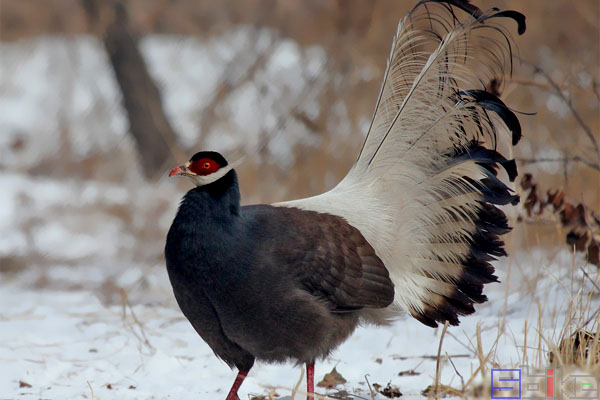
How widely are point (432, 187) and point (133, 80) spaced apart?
280 inches

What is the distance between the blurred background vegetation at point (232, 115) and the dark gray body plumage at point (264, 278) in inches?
111

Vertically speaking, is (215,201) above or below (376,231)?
below

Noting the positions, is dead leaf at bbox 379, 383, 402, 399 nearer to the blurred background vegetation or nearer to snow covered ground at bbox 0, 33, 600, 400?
snow covered ground at bbox 0, 33, 600, 400

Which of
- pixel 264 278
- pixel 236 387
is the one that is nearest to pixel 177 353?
pixel 236 387

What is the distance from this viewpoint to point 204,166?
3.46m

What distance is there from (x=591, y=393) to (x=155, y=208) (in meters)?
5.81

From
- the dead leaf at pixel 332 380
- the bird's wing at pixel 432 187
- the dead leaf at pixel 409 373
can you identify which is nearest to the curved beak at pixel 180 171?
the bird's wing at pixel 432 187

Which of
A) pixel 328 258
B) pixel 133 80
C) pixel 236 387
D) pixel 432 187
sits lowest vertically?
pixel 236 387

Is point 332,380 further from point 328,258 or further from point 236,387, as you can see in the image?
point 328,258

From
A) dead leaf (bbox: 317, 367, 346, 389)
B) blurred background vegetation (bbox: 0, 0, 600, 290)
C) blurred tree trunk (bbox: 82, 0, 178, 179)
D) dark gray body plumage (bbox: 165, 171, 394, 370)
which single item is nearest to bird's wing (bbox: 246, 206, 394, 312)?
dark gray body plumage (bbox: 165, 171, 394, 370)

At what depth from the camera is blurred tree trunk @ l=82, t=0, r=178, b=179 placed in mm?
9656

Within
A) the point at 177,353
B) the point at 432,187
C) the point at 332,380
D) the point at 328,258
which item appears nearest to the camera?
the point at 328,258

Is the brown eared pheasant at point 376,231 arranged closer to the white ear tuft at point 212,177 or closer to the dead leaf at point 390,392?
the white ear tuft at point 212,177

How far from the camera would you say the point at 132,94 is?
10.1 m
